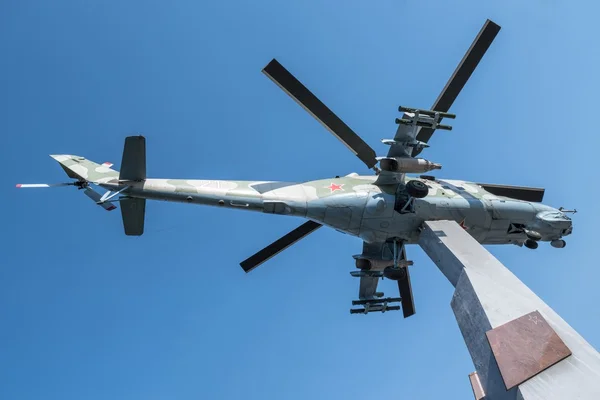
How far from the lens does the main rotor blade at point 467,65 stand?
1471 cm

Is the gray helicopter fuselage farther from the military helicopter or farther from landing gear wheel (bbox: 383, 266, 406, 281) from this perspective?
landing gear wheel (bbox: 383, 266, 406, 281)

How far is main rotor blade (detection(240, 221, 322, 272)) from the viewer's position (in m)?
16.7

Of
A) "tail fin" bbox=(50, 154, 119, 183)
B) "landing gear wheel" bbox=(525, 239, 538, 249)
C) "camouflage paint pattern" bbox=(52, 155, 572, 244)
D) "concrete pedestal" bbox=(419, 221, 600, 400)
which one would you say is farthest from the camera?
"landing gear wheel" bbox=(525, 239, 538, 249)

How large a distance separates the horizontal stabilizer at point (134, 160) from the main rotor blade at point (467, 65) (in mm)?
8140

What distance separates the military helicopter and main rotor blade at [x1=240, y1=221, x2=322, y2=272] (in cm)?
4

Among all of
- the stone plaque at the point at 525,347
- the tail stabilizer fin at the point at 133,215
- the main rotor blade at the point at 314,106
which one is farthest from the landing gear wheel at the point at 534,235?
the tail stabilizer fin at the point at 133,215

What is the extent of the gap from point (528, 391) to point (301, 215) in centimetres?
834

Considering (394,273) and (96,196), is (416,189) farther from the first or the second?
(96,196)

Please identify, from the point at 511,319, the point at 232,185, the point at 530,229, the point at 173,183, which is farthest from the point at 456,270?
the point at 173,183

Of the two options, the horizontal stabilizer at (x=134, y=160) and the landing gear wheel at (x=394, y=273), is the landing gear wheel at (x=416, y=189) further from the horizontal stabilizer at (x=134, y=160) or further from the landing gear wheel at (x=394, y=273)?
the horizontal stabilizer at (x=134, y=160)

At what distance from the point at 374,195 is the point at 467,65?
5047 millimetres

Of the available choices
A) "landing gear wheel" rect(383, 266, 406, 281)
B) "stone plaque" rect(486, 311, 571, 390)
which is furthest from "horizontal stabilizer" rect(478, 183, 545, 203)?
"stone plaque" rect(486, 311, 571, 390)

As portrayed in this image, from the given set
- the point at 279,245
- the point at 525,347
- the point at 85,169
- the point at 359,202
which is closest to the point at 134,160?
the point at 85,169

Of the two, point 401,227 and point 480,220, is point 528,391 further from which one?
point 480,220
